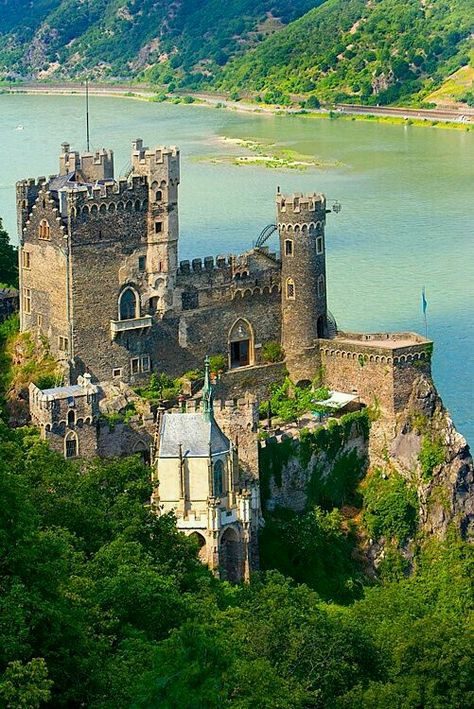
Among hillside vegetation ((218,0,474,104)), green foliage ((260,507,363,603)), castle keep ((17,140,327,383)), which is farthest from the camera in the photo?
hillside vegetation ((218,0,474,104))

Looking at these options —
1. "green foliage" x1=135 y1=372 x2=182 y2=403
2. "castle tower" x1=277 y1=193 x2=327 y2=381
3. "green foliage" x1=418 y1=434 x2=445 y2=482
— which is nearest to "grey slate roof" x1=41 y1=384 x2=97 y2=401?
"green foliage" x1=135 y1=372 x2=182 y2=403

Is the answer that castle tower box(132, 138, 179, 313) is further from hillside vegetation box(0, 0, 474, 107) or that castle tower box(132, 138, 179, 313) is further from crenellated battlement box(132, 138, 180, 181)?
hillside vegetation box(0, 0, 474, 107)

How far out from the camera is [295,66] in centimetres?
14662

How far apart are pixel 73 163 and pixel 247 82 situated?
98757 millimetres

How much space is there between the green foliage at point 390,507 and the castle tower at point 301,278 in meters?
3.75

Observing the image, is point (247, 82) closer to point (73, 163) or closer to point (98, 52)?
point (98, 52)

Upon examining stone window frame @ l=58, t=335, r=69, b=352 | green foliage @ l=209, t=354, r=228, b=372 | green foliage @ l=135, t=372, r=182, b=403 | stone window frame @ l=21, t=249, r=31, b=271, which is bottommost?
green foliage @ l=135, t=372, r=182, b=403

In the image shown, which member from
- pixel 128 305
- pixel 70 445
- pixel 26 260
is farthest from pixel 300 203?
pixel 70 445

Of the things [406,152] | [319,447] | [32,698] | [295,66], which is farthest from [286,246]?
[295,66]

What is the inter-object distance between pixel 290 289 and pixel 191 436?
926 cm

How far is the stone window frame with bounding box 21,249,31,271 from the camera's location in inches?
2004

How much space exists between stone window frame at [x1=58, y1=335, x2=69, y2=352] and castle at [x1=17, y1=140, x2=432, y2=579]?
0.04m

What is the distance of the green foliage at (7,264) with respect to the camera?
5750 centimetres

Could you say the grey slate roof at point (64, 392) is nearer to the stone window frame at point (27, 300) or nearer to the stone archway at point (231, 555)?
the stone window frame at point (27, 300)
